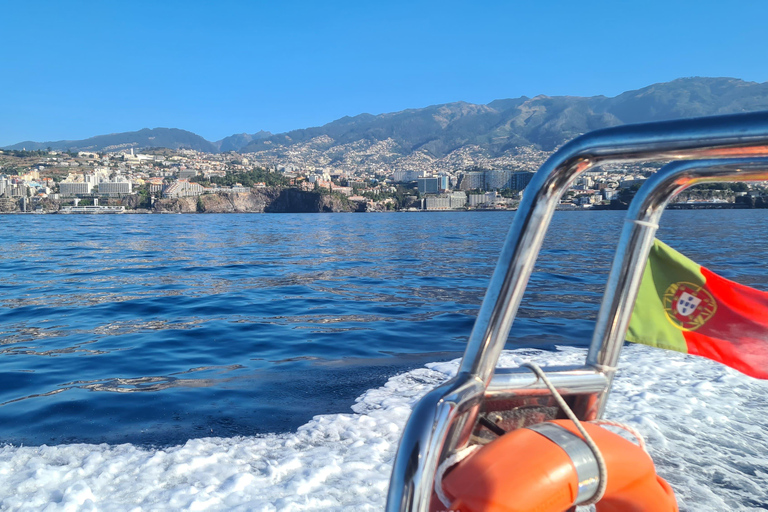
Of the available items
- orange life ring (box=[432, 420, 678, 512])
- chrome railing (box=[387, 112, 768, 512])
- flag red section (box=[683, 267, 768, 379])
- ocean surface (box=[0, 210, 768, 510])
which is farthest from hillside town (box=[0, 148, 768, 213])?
chrome railing (box=[387, 112, 768, 512])

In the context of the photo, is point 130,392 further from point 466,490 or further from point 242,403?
point 466,490

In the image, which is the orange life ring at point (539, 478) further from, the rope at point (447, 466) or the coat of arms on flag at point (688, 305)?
the coat of arms on flag at point (688, 305)

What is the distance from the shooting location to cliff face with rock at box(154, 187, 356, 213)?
88.9 meters

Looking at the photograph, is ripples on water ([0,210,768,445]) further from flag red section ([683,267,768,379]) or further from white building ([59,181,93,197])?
white building ([59,181,93,197])

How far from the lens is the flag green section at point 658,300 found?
138 centimetres

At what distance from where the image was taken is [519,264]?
3.16 feet

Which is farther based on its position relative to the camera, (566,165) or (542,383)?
(542,383)

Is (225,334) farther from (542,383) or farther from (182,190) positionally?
(182,190)

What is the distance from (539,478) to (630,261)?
1.84ft

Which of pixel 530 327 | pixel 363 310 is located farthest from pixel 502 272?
pixel 363 310

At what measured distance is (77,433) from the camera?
294 cm

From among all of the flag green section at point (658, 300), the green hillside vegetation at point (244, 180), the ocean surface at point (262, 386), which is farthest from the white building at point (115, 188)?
the flag green section at point (658, 300)

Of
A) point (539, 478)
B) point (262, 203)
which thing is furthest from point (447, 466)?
point (262, 203)

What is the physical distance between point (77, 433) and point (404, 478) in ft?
9.03
